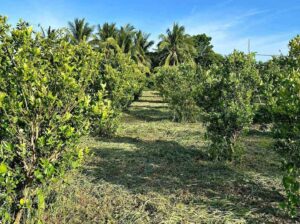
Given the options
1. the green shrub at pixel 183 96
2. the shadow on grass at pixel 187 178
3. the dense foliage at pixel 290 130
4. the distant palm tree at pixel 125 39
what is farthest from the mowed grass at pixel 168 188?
the distant palm tree at pixel 125 39

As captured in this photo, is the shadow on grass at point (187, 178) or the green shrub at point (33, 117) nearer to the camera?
the green shrub at point (33, 117)

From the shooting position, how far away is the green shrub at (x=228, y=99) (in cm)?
757

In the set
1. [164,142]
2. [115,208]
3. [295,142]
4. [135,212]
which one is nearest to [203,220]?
[135,212]

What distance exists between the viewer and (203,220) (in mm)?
4688

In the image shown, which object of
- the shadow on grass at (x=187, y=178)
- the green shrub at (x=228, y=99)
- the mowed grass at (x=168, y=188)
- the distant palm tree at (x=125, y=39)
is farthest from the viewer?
the distant palm tree at (x=125, y=39)

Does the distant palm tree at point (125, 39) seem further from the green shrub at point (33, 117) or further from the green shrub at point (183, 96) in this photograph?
the green shrub at point (33, 117)

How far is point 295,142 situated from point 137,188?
8.90ft

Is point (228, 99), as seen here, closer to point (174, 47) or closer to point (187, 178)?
point (187, 178)

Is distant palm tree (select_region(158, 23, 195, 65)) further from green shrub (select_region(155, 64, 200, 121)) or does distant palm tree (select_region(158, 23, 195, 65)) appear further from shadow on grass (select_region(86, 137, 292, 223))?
shadow on grass (select_region(86, 137, 292, 223))

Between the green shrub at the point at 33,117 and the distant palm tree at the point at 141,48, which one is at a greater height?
the distant palm tree at the point at 141,48

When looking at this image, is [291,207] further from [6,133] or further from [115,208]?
[6,133]

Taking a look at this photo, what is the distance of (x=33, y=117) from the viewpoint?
3732 millimetres

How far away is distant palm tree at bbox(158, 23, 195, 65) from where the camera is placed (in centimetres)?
3825

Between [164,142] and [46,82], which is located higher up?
[46,82]
